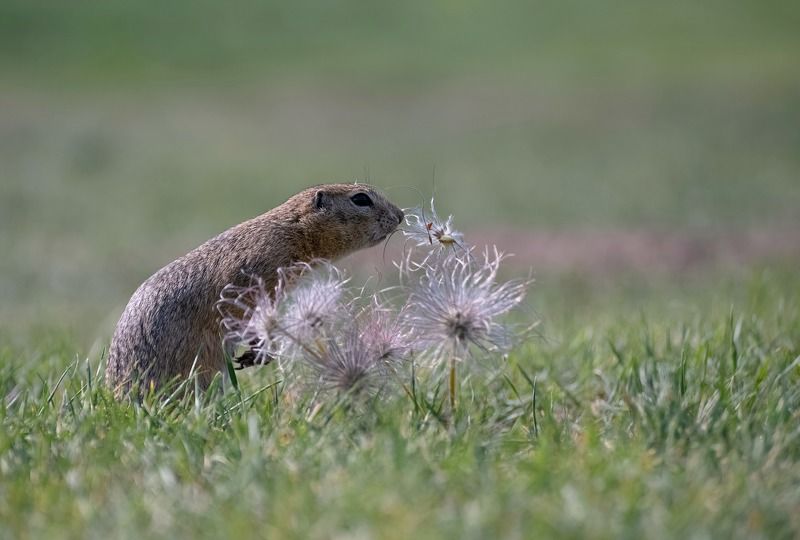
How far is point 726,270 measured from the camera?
9.02 metres

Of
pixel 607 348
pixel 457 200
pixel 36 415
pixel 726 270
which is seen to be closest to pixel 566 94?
pixel 457 200

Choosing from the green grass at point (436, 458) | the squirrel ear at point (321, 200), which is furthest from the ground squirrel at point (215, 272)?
the green grass at point (436, 458)

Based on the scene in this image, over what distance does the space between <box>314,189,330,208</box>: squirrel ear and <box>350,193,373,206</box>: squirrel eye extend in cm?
11

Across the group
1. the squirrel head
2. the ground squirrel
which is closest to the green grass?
the ground squirrel

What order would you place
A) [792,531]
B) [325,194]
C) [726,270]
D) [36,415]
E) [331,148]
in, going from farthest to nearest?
1. [331,148]
2. [726,270]
3. [325,194]
4. [36,415]
5. [792,531]

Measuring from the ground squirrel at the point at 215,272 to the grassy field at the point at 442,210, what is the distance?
8.5 inches

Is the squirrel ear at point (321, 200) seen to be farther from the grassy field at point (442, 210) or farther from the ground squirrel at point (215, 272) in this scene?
the grassy field at point (442, 210)

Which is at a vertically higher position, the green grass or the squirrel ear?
the squirrel ear

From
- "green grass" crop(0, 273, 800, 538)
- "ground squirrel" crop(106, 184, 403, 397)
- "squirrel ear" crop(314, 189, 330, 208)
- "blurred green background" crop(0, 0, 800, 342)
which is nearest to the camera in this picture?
"green grass" crop(0, 273, 800, 538)

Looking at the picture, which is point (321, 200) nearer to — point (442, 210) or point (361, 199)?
point (361, 199)

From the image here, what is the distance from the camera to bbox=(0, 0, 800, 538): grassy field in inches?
107

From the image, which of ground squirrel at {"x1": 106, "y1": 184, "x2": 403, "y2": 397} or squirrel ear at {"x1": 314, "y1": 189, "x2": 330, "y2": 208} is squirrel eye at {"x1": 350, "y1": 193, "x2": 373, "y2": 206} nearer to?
ground squirrel at {"x1": 106, "y1": 184, "x2": 403, "y2": 397}

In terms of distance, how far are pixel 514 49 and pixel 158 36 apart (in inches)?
400

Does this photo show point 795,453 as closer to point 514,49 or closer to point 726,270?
point 726,270
